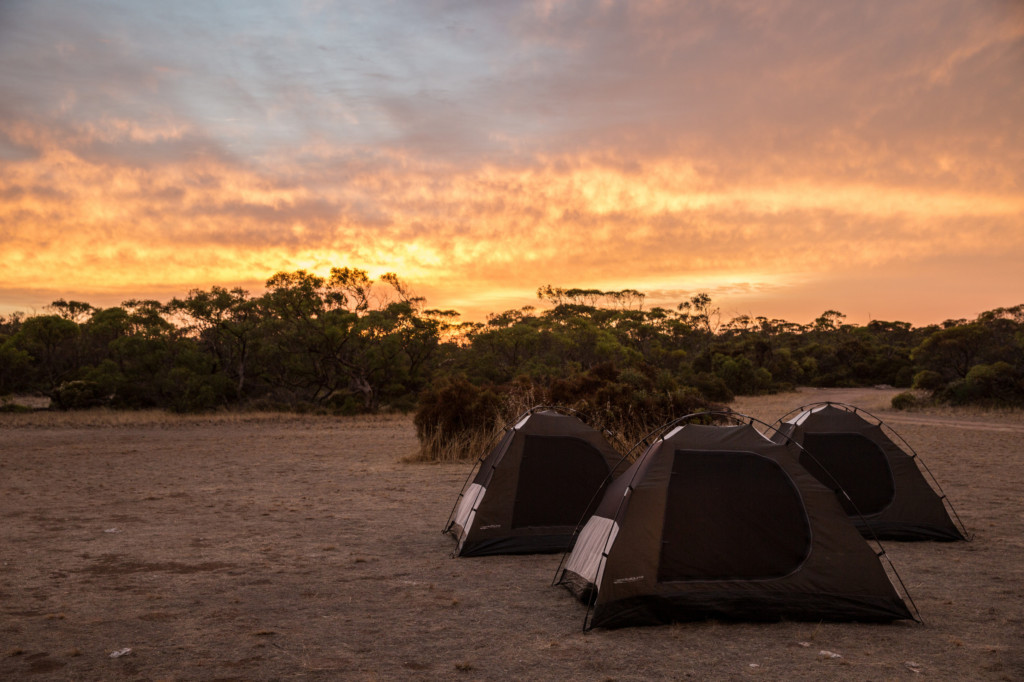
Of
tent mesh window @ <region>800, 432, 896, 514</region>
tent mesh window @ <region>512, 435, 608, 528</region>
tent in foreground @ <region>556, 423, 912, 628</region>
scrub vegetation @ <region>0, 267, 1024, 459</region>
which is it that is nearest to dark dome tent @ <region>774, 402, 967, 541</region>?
tent mesh window @ <region>800, 432, 896, 514</region>

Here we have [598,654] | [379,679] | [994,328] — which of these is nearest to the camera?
[379,679]

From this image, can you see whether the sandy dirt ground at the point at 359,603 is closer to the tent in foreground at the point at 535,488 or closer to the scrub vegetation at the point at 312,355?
the tent in foreground at the point at 535,488

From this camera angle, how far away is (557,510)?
9250 millimetres

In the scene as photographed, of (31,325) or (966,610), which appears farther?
(31,325)

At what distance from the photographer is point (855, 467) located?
960 cm

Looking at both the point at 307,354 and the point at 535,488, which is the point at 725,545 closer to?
the point at 535,488

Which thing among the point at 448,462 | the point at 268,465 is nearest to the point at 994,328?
the point at 448,462

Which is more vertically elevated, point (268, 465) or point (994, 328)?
point (994, 328)

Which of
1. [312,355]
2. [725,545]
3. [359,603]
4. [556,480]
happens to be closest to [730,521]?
[725,545]

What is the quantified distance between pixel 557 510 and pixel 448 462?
28.7ft

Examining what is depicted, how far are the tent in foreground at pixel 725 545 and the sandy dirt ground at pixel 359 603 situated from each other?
22 centimetres

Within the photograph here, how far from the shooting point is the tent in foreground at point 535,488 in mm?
8914

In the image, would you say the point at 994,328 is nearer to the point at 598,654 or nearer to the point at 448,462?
the point at 448,462

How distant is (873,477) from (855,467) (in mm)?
240
